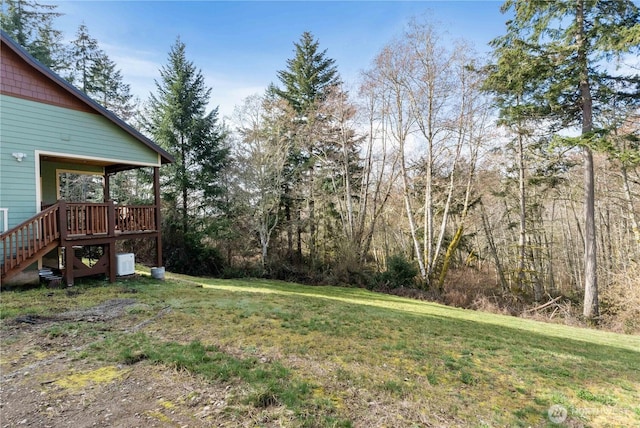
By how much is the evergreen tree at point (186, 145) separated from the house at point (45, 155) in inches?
278

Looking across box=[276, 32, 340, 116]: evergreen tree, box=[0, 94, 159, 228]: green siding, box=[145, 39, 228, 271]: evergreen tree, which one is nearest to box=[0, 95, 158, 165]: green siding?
box=[0, 94, 159, 228]: green siding

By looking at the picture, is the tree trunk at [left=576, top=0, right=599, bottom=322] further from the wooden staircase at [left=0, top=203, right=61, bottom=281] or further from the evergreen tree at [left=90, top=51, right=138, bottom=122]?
the evergreen tree at [left=90, top=51, right=138, bottom=122]

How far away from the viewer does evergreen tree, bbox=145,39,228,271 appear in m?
16.1

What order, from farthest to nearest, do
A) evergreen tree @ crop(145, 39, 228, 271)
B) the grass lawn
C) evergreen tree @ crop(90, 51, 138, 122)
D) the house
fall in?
evergreen tree @ crop(90, 51, 138, 122), evergreen tree @ crop(145, 39, 228, 271), the house, the grass lawn

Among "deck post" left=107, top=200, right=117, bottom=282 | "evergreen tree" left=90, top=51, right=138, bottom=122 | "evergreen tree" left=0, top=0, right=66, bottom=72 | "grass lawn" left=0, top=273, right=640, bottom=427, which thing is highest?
"evergreen tree" left=0, top=0, right=66, bottom=72

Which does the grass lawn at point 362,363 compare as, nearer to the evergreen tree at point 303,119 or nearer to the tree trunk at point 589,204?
the tree trunk at point 589,204

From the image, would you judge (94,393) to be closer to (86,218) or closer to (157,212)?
(86,218)

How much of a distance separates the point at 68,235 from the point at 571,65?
1601 cm

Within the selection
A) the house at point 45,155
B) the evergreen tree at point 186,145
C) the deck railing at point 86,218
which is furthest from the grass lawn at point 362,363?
the evergreen tree at point 186,145

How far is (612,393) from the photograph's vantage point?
3.59 meters

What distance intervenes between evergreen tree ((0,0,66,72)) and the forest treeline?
0.08m

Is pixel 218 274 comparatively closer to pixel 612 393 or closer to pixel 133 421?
pixel 133 421

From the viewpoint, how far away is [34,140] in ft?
24.9

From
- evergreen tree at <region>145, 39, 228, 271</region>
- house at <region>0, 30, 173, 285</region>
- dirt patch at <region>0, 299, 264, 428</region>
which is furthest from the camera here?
evergreen tree at <region>145, 39, 228, 271</region>
